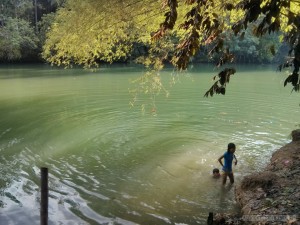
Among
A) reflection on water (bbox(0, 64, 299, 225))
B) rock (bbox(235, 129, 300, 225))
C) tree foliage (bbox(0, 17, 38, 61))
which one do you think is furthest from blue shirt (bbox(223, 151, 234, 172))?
tree foliage (bbox(0, 17, 38, 61))

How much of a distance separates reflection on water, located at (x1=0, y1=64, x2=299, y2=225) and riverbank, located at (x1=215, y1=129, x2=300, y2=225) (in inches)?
21.7

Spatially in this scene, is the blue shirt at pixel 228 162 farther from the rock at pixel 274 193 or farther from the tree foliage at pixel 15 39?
the tree foliage at pixel 15 39

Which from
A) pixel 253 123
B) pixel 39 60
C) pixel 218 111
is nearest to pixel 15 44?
pixel 39 60

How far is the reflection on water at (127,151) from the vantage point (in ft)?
25.7

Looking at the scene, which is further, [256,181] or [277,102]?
[277,102]

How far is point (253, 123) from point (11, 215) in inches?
453

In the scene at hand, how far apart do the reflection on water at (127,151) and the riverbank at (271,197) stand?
1.81 ft

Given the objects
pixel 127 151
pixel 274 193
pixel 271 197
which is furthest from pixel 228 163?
pixel 127 151

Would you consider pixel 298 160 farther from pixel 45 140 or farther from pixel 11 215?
pixel 45 140

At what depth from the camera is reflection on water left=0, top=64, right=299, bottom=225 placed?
7844 mm

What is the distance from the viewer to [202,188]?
29.4 feet

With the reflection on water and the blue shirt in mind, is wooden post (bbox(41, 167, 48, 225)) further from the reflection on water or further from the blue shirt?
the blue shirt

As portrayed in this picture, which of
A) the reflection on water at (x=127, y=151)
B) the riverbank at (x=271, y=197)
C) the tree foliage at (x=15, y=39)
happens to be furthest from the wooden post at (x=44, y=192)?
the tree foliage at (x=15, y=39)

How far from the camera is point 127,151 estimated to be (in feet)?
39.9
